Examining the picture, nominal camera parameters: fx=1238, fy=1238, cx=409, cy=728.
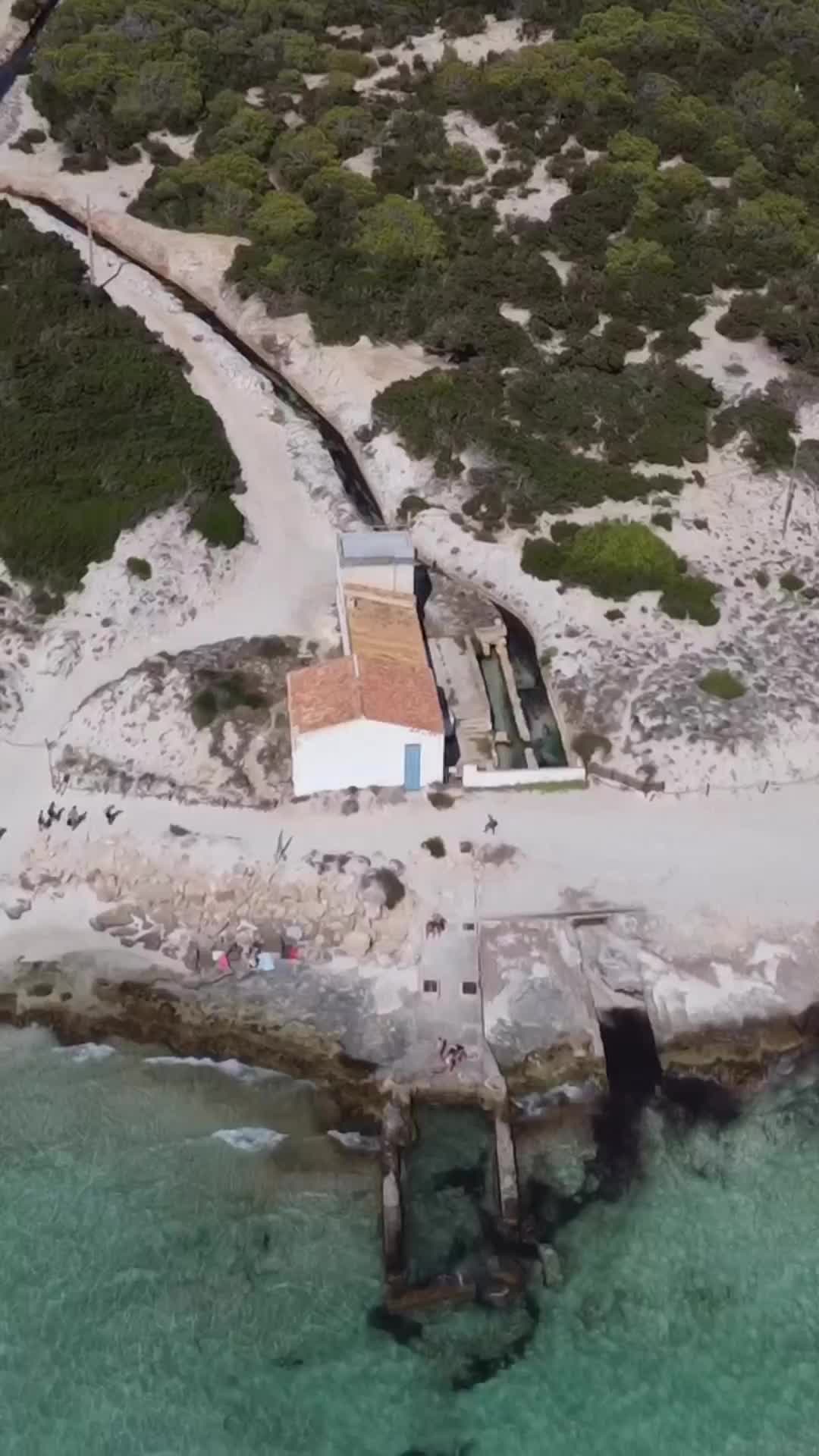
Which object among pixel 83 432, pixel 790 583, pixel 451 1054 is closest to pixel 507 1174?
pixel 451 1054

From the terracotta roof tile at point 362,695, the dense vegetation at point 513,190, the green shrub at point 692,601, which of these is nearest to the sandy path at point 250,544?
the dense vegetation at point 513,190

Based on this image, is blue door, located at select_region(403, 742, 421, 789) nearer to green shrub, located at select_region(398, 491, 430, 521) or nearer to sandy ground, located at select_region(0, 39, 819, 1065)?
sandy ground, located at select_region(0, 39, 819, 1065)

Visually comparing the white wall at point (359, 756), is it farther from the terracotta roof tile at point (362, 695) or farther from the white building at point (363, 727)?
the terracotta roof tile at point (362, 695)

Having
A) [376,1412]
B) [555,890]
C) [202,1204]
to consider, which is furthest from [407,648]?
[376,1412]

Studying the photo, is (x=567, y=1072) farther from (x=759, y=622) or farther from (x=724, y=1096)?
(x=759, y=622)

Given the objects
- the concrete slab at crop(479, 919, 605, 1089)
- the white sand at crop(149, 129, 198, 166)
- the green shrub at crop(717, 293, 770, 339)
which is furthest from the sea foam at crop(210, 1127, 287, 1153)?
the white sand at crop(149, 129, 198, 166)
